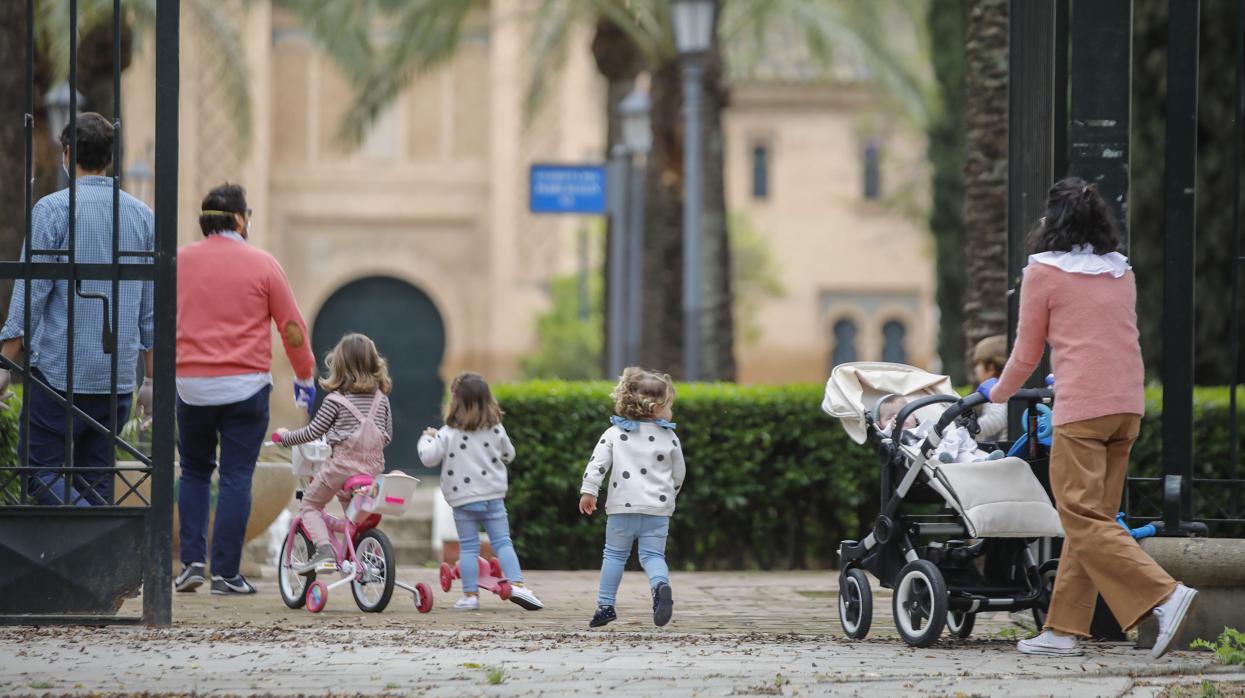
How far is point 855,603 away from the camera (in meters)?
7.94

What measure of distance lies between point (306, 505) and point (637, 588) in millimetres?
2400

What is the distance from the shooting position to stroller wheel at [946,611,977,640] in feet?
25.9

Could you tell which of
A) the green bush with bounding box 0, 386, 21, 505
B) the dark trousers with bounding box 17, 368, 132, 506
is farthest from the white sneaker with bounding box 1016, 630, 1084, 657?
the green bush with bounding box 0, 386, 21, 505

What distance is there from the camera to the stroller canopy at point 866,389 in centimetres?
820

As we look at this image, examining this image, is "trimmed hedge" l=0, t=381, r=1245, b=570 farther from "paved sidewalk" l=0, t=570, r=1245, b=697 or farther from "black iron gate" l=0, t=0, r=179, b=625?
"black iron gate" l=0, t=0, r=179, b=625

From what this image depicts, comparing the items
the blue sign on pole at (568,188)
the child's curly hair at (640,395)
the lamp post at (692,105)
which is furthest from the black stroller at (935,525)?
the blue sign on pole at (568,188)

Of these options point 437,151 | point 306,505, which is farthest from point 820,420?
point 437,151

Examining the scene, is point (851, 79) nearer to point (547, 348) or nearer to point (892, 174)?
point (892, 174)

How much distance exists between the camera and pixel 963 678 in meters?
6.56

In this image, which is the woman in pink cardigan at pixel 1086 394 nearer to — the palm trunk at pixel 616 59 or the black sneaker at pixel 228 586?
the black sneaker at pixel 228 586

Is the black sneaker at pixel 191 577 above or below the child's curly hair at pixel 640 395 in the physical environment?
below

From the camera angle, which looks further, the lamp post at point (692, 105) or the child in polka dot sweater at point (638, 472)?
the lamp post at point (692, 105)

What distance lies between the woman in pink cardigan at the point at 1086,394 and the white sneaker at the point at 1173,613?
13 millimetres

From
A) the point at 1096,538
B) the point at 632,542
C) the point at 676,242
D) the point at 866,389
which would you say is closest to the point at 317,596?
the point at 632,542
